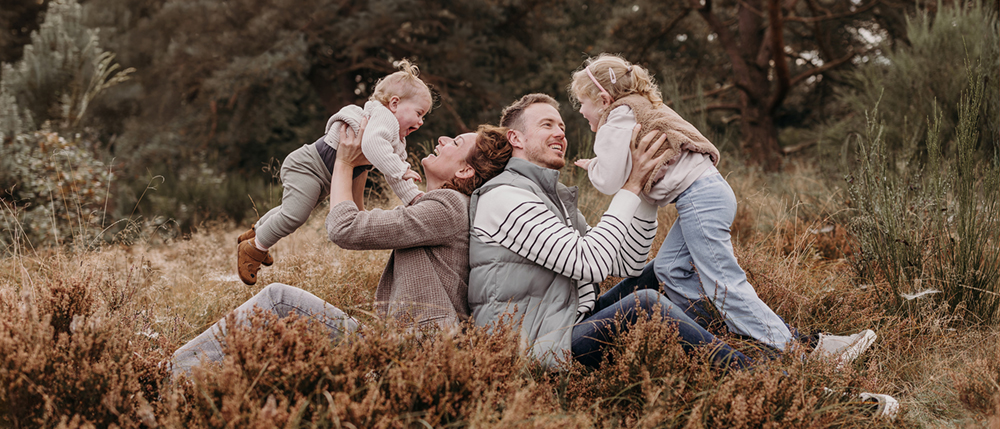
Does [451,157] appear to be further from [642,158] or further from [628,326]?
[628,326]

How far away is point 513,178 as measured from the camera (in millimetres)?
2387

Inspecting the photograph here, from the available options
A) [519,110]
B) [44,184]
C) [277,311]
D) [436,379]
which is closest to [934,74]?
[519,110]

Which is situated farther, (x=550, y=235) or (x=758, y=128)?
(x=758, y=128)

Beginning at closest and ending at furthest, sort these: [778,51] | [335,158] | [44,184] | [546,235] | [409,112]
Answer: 1. [546,235]
2. [335,158]
3. [409,112]
4. [44,184]
5. [778,51]

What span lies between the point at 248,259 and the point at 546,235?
6.06 feet

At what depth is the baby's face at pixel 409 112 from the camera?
3229 mm

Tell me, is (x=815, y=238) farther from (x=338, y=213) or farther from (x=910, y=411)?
(x=338, y=213)

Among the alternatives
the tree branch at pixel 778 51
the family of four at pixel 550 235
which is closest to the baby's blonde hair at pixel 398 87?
the family of four at pixel 550 235

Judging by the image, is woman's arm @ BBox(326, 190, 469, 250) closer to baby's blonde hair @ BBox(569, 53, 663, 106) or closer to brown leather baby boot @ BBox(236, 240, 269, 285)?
baby's blonde hair @ BBox(569, 53, 663, 106)

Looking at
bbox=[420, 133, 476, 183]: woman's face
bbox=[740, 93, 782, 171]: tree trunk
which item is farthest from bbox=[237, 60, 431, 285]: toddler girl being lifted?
bbox=[740, 93, 782, 171]: tree trunk

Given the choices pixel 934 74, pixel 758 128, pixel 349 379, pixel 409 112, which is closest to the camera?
pixel 349 379

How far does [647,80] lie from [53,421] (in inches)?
102

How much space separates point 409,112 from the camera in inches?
127

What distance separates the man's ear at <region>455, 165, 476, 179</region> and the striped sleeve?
26 centimetres
